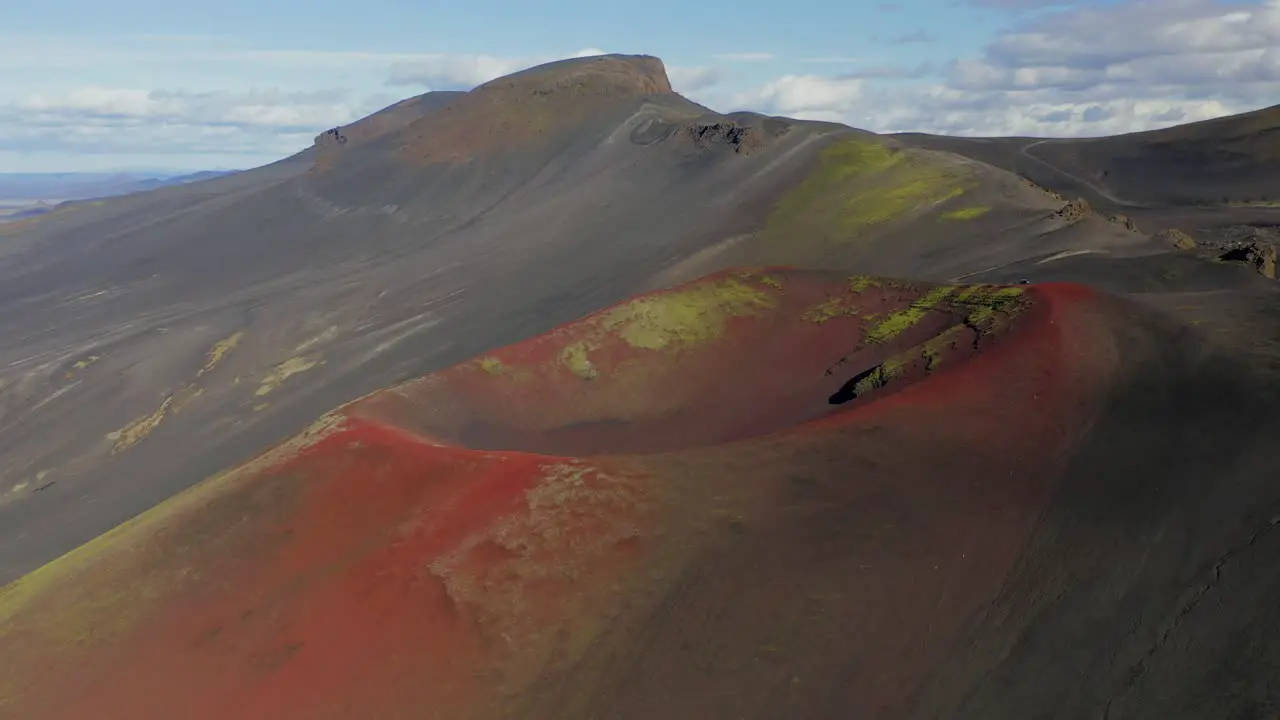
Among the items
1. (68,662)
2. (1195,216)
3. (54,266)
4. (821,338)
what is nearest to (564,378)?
(821,338)

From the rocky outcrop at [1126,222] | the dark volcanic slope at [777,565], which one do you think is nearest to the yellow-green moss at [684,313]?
the dark volcanic slope at [777,565]

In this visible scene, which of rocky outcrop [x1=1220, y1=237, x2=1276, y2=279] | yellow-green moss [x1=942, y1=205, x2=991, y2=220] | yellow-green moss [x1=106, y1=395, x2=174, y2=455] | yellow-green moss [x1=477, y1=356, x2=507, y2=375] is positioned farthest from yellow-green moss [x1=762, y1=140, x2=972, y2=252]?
yellow-green moss [x1=106, y1=395, x2=174, y2=455]

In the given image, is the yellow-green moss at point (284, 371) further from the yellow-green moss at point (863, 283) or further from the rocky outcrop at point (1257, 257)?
the rocky outcrop at point (1257, 257)

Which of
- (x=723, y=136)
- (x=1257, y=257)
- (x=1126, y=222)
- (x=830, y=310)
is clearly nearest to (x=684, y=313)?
(x=830, y=310)

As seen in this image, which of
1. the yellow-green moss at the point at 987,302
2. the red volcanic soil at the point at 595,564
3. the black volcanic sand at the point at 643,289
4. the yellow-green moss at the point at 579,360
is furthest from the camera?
the yellow-green moss at the point at 579,360

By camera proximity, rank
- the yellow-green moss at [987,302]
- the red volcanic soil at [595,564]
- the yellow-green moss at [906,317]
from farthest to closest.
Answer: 1. the yellow-green moss at [906,317]
2. the yellow-green moss at [987,302]
3. the red volcanic soil at [595,564]

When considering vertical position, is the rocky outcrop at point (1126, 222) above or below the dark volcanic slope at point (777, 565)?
above

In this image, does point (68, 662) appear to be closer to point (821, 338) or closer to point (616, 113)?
point (821, 338)

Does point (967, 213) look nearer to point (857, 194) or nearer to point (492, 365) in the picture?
point (857, 194)
